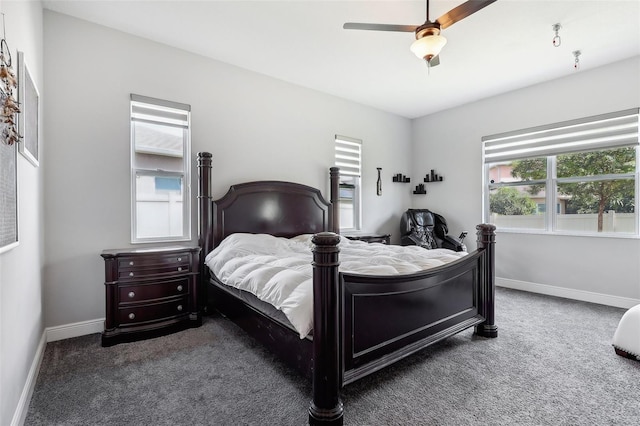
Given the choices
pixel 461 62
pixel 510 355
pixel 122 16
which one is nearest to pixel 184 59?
pixel 122 16

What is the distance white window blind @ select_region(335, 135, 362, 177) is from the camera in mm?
4816

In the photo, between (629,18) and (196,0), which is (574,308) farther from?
(196,0)

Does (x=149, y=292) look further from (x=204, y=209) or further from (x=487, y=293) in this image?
(x=487, y=293)

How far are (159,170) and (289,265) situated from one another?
1.95 meters

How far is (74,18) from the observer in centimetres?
278

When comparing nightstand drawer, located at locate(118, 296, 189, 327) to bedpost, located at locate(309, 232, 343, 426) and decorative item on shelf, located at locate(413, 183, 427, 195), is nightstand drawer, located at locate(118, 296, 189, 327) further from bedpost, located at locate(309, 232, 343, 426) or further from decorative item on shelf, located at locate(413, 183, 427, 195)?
decorative item on shelf, located at locate(413, 183, 427, 195)

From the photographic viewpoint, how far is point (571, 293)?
391 centimetres

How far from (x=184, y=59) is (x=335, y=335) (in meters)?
3.31

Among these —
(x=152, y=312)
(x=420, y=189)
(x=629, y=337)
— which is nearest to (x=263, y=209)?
(x=152, y=312)

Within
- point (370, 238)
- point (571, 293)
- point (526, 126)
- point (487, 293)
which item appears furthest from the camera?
point (370, 238)

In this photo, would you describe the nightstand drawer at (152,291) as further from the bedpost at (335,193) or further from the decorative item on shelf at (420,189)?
the decorative item on shelf at (420,189)

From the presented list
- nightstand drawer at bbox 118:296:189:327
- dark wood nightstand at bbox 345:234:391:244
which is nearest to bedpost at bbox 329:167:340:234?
dark wood nightstand at bbox 345:234:391:244

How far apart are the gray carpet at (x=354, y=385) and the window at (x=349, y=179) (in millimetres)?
2674

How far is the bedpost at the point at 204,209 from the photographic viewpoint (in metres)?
3.26
